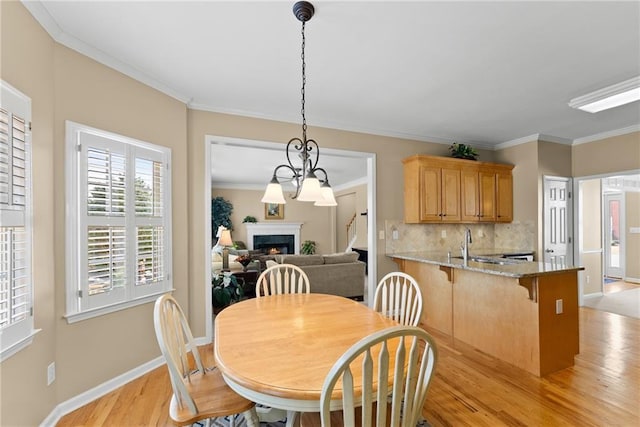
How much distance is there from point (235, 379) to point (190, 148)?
2598 mm

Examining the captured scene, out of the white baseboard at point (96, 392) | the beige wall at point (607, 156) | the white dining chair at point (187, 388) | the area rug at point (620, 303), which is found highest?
the beige wall at point (607, 156)


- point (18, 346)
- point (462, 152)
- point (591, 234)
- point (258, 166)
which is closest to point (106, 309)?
point (18, 346)

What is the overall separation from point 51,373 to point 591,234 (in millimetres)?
7099

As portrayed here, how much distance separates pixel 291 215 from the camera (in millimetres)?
9242

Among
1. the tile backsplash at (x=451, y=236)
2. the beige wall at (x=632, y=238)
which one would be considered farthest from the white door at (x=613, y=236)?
the tile backsplash at (x=451, y=236)

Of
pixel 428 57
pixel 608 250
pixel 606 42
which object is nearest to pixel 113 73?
pixel 428 57

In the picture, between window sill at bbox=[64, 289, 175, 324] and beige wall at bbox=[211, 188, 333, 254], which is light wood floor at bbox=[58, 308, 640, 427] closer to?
window sill at bbox=[64, 289, 175, 324]

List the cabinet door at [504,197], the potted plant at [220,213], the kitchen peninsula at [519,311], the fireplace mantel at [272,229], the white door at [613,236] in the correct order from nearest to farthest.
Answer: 1. the kitchen peninsula at [519,311]
2. the cabinet door at [504,197]
3. the white door at [613,236]
4. the potted plant at [220,213]
5. the fireplace mantel at [272,229]

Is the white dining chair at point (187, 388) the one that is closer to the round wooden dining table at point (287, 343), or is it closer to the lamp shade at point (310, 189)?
the round wooden dining table at point (287, 343)

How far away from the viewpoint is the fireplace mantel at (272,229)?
344 inches

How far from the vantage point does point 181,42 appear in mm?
2170

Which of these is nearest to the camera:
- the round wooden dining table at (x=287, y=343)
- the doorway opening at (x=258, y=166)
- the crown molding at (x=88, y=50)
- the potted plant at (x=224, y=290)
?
the round wooden dining table at (x=287, y=343)

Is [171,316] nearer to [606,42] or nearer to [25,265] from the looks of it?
[25,265]

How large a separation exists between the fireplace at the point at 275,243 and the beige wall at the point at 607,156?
6.66m
